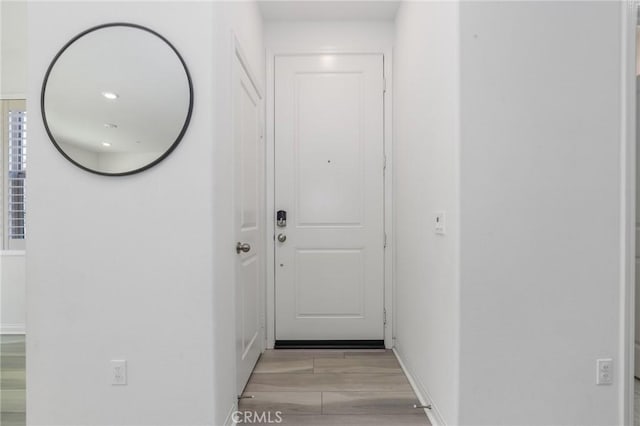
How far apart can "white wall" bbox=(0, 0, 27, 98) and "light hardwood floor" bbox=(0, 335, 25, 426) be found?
2266 millimetres

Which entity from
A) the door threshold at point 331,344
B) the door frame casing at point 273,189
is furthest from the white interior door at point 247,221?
the door threshold at point 331,344

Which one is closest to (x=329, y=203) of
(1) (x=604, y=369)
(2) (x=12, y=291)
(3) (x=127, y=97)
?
(3) (x=127, y=97)

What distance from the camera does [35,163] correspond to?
163cm

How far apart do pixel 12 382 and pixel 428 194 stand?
2813mm

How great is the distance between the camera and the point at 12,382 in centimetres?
237

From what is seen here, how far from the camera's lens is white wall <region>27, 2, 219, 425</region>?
1.61 m

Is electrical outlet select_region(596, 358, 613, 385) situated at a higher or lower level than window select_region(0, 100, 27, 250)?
lower

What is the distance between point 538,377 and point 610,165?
993 mm

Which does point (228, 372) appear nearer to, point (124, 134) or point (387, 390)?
point (387, 390)

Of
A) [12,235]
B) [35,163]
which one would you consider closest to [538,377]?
[35,163]

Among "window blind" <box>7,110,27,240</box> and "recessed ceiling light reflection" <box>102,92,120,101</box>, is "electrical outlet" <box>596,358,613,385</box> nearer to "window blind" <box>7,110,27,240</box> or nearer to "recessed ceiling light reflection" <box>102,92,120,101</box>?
"recessed ceiling light reflection" <box>102,92,120,101</box>

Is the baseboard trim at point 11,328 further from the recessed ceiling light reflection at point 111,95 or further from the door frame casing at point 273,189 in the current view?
the recessed ceiling light reflection at point 111,95

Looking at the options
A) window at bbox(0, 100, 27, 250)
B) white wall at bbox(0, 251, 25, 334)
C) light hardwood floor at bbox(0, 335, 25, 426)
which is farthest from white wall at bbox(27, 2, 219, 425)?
window at bbox(0, 100, 27, 250)

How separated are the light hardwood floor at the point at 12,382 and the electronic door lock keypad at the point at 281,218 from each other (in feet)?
6.24
